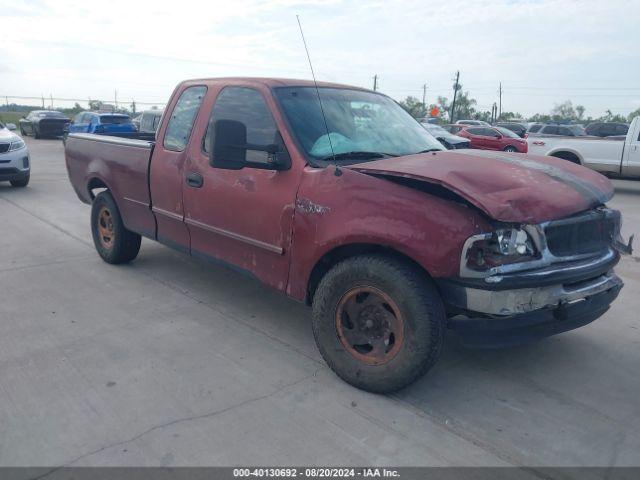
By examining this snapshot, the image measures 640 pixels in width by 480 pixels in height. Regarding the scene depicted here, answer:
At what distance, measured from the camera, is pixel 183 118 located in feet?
15.5

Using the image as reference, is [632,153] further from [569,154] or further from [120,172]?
[120,172]

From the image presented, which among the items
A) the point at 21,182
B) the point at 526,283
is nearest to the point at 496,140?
the point at 21,182

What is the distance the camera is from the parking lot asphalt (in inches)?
110

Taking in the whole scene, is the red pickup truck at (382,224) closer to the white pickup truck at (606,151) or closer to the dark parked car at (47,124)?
the white pickup truck at (606,151)

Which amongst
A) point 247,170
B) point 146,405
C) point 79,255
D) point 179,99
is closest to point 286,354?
point 146,405

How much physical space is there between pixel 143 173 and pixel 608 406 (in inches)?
162

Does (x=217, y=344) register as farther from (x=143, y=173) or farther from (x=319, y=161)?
(x=143, y=173)

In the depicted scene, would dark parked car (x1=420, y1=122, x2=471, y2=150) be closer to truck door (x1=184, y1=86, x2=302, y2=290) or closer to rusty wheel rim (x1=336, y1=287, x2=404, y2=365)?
truck door (x1=184, y1=86, x2=302, y2=290)

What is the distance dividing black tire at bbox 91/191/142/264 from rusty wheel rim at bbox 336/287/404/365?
317cm

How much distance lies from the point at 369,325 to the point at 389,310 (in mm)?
184

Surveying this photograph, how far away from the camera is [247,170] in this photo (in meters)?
3.95

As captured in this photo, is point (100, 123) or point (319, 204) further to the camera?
point (100, 123)

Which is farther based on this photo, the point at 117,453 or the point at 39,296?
the point at 39,296

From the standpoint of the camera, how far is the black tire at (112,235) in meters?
5.66
